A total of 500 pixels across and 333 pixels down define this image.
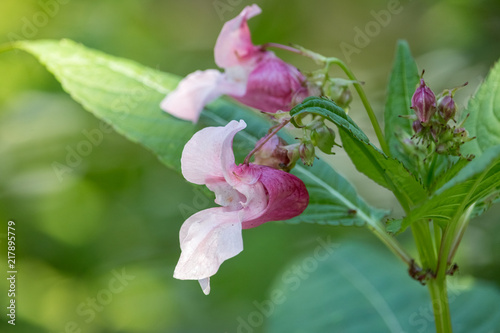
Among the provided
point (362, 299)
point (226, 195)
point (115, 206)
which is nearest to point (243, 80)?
point (226, 195)

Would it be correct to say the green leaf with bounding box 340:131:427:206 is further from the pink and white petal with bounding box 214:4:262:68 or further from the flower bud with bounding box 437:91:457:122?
the pink and white petal with bounding box 214:4:262:68

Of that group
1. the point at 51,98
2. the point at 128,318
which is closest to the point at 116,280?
the point at 128,318

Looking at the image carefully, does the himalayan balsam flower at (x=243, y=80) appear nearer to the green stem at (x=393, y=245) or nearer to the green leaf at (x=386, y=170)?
the green leaf at (x=386, y=170)

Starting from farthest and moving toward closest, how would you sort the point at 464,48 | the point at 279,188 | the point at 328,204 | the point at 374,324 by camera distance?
the point at 464,48
the point at 374,324
the point at 328,204
the point at 279,188

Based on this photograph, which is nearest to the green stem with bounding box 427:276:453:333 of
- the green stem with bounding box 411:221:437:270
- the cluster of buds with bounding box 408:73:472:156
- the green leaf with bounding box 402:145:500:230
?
the green stem with bounding box 411:221:437:270

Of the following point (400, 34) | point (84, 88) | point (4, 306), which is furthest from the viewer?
point (400, 34)

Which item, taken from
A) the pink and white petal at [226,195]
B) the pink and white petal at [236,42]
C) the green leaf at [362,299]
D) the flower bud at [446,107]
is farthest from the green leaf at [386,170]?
the green leaf at [362,299]

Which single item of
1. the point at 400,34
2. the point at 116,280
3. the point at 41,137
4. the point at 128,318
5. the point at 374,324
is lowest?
the point at 128,318

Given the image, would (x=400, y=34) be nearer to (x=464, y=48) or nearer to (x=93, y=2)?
(x=464, y=48)
